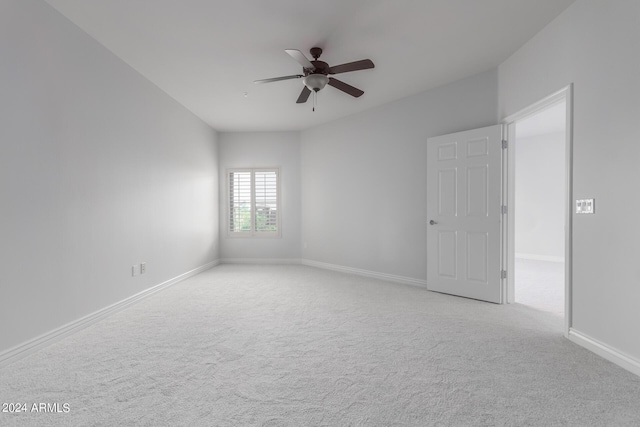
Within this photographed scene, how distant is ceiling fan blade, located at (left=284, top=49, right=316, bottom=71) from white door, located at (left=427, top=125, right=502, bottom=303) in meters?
2.07

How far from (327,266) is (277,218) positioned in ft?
4.89

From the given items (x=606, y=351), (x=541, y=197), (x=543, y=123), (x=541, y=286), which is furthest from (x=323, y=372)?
(x=541, y=197)

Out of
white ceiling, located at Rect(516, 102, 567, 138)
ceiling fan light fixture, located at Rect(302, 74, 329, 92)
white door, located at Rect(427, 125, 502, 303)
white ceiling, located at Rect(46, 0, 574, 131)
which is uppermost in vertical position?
white ceiling, located at Rect(516, 102, 567, 138)

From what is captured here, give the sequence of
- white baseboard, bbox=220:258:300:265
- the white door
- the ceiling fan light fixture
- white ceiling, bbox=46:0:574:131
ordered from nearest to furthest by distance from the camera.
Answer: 1. white ceiling, bbox=46:0:574:131
2. the ceiling fan light fixture
3. the white door
4. white baseboard, bbox=220:258:300:265

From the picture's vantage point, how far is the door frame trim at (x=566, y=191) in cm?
269

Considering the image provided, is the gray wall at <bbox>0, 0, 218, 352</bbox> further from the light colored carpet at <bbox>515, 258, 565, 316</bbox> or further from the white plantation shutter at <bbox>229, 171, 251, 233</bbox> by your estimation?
the light colored carpet at <bbox>515, 258, 565, 316</bbox>

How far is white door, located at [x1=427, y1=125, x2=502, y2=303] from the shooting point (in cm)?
376

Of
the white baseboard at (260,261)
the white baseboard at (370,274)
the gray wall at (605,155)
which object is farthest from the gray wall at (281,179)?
the gray wall at (605,155)

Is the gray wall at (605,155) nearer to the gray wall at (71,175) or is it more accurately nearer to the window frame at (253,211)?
the gray wall at (71,175)

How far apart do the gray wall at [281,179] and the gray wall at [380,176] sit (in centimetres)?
23

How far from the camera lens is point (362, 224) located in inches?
215

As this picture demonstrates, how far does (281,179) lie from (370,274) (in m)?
2.75

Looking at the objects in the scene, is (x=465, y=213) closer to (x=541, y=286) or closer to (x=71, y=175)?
(x=541, y=286)

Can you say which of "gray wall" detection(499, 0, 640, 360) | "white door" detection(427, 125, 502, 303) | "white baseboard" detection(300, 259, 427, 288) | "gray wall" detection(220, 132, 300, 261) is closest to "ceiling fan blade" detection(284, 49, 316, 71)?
"white door" detection(427, 125, 502, 303)
